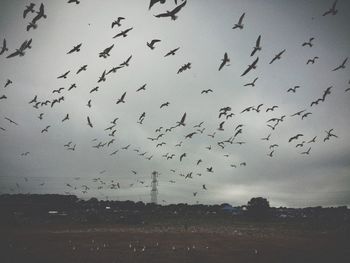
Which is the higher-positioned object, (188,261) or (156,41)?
(156,41)

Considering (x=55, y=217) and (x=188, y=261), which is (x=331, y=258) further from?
(x=55, y=217)

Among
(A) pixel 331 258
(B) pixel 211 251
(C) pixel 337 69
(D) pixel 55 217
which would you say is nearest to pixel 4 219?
(D) pixel 55 217

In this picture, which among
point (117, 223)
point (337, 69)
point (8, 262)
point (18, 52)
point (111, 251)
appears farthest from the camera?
point (117, 223)

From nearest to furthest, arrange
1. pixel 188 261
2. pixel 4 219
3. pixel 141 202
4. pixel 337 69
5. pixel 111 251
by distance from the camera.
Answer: pixel 337 69, pixel 188 261, pixel 111 251, pixel 4 219, pixel 141 202

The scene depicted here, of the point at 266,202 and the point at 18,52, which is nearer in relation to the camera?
the point at 18,52

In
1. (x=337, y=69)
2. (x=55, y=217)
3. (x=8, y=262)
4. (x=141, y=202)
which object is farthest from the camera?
(x=141, y=202)

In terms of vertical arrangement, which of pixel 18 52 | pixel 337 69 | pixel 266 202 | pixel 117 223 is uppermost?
pixel 337 69

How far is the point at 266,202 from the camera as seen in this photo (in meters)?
82.8

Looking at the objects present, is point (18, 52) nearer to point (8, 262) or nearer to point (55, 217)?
point (8, 262)

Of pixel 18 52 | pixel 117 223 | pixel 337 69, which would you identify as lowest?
pixel 117 223

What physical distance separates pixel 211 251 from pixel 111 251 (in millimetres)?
8243

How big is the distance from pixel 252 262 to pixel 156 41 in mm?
15863

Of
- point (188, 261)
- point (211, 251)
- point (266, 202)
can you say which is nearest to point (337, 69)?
point (188, 261)

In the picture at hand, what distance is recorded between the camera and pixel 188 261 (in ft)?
67.9
